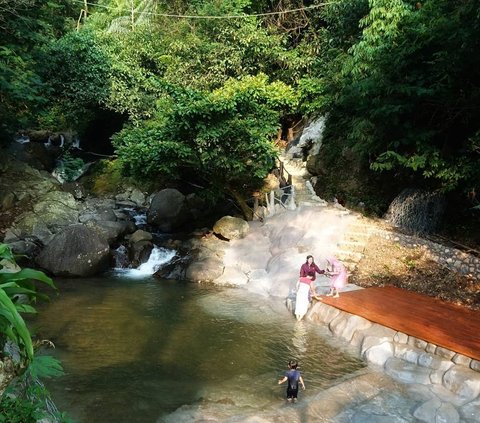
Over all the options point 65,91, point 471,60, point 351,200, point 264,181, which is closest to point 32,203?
point 65,91

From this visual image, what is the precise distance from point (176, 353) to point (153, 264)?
8.00 meters

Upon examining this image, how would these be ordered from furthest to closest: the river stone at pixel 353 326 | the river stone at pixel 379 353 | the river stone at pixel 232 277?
the river stone at pixel 232 277 → the river stone at pixel 353 326 → the river stone at pixel 379 353

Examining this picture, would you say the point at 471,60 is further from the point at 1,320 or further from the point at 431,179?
the point at 1,320

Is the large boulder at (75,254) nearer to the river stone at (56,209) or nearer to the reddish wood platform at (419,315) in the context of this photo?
the river stone at (56,209)

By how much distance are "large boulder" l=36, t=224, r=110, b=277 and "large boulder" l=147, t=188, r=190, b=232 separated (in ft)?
13.8

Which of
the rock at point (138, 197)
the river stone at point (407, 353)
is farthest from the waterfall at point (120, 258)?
the river stone at point (407, 353)

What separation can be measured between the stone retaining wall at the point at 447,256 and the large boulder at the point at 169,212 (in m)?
10.4

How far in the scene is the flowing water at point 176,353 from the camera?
7.39 metres

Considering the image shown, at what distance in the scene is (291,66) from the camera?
25.6 m

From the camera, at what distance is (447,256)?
1263 cm

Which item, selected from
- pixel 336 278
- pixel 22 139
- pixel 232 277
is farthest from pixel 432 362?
pixel 22 139

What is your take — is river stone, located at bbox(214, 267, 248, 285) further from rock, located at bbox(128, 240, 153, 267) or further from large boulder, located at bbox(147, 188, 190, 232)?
large boulder, located at bbox(147, 188, 190, 232)

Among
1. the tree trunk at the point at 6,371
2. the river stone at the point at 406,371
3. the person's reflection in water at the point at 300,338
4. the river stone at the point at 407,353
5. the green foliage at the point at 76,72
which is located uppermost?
the green foliage at the point at 76,72

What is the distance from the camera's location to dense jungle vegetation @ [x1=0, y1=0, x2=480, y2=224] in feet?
45.4
